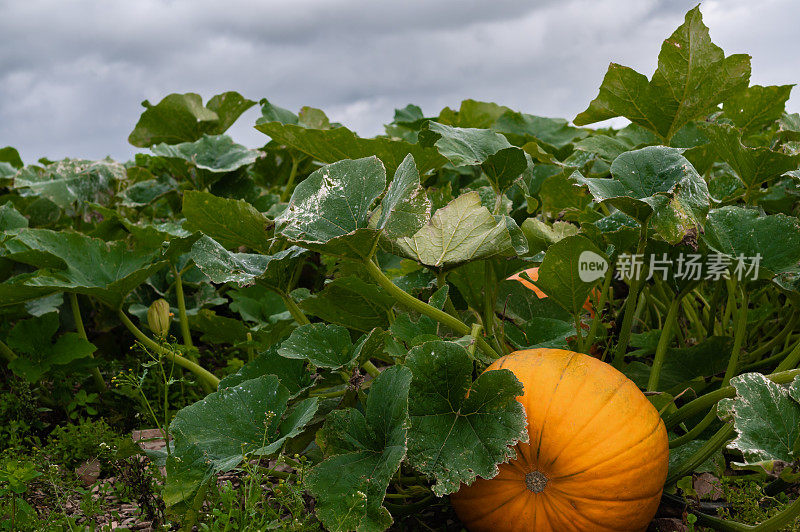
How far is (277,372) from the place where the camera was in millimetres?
1582

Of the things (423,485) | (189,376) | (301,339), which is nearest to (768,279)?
(423,485)

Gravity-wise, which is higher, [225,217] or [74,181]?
[74,181]

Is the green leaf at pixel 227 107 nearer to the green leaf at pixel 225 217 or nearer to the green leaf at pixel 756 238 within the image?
the green leaf at pixel 225 217

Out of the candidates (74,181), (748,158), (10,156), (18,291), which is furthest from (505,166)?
(10,156)

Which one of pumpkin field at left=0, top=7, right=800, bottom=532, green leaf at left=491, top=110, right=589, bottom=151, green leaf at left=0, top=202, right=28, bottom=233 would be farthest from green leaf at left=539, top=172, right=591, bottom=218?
green leaf at left=0, top=202, right=28, bottom=233

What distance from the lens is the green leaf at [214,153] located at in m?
3.10

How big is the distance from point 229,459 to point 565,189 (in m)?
1.35

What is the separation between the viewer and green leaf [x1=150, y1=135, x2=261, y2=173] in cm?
310

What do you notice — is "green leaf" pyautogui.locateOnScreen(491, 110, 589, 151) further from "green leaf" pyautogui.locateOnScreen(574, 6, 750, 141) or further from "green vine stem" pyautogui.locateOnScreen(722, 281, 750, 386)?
"green vine stem" pyautogui.locateOnScreen(722, 281, 750, 386)

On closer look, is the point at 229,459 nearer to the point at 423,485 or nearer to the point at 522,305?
the point at 423,485

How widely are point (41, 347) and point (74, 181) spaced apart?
4.10ft

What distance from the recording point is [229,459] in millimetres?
1331

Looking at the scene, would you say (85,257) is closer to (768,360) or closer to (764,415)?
(764,415)

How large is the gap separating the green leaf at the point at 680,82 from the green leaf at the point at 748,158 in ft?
0.38
